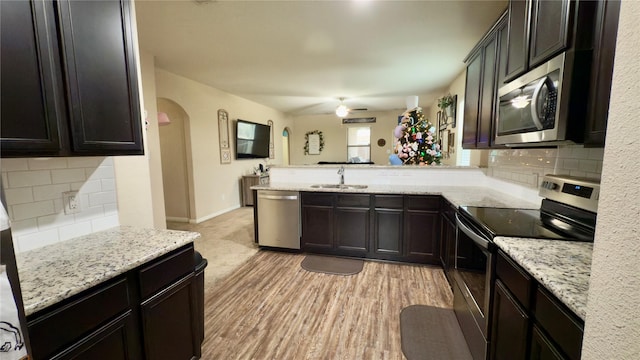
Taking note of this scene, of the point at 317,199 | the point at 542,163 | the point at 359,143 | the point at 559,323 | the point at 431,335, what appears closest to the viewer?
the point at 559,323

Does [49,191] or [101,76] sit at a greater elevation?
[101,76]

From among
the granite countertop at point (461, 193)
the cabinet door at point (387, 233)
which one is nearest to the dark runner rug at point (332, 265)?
the cabinet door at point (387, 233)

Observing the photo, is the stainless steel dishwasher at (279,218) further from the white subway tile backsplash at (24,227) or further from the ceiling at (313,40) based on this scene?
the white subway tile backsplash at (24,227)

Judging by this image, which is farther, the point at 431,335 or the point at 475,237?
the point at 431,335

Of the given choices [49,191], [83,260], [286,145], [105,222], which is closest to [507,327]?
[83,260]

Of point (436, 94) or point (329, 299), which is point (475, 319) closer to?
point (329, 299)

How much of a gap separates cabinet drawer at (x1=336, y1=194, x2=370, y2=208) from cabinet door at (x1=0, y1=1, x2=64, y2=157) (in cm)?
246

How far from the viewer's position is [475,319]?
161 centimetres

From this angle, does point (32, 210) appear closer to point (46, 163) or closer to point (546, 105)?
point (46, 163)

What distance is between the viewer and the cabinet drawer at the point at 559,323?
0.80 meters

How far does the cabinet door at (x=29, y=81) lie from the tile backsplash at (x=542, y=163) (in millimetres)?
2682

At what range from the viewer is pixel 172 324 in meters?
1.40

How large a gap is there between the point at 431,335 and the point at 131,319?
6.18ft

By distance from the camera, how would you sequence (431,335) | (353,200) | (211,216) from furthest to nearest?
(211,216) < (353,200) < (431,335)
